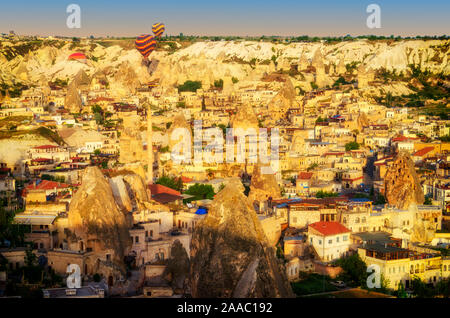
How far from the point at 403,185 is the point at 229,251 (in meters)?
17.1

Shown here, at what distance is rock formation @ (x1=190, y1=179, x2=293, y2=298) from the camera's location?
67.0 feet

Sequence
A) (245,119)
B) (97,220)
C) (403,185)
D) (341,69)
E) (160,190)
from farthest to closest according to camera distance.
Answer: (341,69), (245,119), (160,190), (403,185), (97,220)

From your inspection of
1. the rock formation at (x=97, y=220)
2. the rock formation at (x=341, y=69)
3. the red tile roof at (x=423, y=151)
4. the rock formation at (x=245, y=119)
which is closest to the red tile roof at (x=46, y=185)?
the rock formation at (x=97, y=220)

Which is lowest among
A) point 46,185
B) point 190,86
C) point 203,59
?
point 46,185

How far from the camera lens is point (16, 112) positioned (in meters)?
59.6

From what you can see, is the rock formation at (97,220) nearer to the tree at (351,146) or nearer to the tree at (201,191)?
the tree at (201,191)

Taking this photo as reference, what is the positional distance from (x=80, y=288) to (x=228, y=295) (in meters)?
4.92

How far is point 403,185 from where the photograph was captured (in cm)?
3638

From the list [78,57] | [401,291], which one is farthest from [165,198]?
[78,57]

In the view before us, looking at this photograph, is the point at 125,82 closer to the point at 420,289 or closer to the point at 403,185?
the point at 403,185

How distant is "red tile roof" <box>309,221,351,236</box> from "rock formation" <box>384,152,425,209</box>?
17.1 ft

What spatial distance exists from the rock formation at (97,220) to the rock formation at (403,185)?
13.5 m

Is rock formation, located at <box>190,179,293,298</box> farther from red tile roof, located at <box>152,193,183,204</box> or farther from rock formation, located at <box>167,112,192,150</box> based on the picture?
rock formation, located at <box>167,112,192,150</box>
